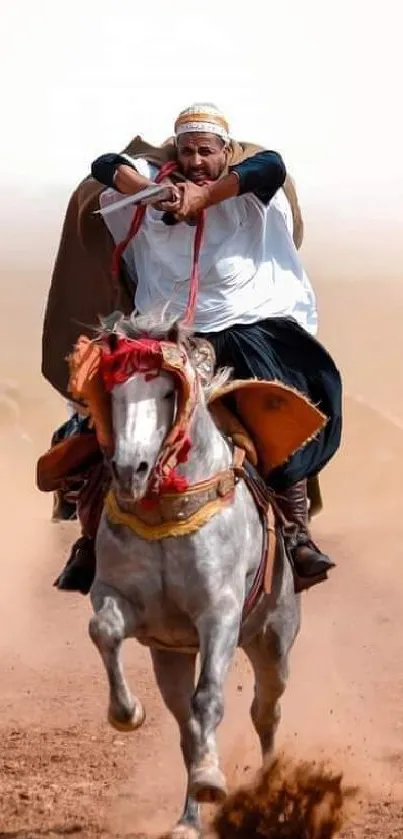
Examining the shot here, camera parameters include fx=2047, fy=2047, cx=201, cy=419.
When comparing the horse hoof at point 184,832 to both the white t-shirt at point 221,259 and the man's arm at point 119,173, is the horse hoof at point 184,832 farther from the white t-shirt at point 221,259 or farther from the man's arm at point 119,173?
the man's arm at point 119,173

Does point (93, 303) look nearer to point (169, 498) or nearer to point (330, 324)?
point (169, 498)

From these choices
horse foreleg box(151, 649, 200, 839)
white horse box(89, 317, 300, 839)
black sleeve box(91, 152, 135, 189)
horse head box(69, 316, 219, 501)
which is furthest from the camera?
horse foreleg box(151, 649, 200, 839)

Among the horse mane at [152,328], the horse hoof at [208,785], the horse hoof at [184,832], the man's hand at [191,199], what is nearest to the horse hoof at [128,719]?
the horse hoof at [208,785]

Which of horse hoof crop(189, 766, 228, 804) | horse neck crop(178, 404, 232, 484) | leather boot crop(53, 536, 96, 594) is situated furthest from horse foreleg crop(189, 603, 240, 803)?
leather boot crop(53, 536, 96, 594)

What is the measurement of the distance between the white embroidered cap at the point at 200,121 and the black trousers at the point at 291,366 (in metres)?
0.97

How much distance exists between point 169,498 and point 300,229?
87.5 inches

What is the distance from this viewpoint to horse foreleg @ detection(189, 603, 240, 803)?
855 centimetres

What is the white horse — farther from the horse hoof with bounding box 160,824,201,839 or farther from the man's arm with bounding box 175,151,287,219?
the man's arm with bounding box 175,151,287,219

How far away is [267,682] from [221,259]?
239 centimetres

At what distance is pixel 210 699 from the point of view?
876 cm

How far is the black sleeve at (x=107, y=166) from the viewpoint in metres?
9.66

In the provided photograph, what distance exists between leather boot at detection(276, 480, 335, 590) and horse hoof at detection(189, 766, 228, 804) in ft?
6.12

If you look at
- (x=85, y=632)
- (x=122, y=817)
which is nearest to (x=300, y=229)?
(x=122, y=817)

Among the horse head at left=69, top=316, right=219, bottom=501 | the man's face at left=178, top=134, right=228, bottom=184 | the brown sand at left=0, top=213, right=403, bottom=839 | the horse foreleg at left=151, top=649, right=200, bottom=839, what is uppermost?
the man's face at left=178, top=134, right=228, bottom=184
